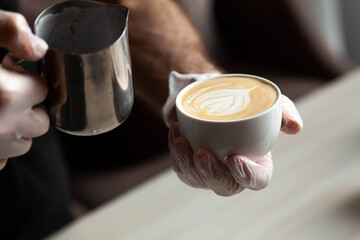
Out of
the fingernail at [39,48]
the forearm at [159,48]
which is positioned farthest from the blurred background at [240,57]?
the fingernail at [39,48]

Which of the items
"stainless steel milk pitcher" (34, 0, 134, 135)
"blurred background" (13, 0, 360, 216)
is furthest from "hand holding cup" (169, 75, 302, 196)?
"blurred background" (13, 0, 360, 216)

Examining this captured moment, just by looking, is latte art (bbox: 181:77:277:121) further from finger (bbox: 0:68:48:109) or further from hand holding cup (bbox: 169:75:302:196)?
finger (bbox: 0:68:48:109)

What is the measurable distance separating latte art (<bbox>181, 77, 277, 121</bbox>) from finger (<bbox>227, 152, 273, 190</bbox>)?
0.06 meters

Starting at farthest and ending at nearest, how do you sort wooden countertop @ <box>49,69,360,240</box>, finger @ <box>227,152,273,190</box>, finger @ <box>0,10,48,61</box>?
wooden countertop @ <box>49,69,360,240</box> < finger @ <box>227,152,273,190</box> < finger @ <box>0,10,48,61</box>

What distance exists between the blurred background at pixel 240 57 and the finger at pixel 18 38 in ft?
3.60

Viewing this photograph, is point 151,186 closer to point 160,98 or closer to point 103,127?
point 160,98

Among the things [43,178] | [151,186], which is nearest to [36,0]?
[43,178]

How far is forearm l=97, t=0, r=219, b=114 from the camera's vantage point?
108 centimetres

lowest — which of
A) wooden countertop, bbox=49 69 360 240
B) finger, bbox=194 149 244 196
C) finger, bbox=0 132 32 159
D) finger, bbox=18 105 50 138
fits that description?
wooden countertop, bbox=49 69 360 240

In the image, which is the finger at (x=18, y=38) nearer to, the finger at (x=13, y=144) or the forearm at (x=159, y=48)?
the finger at (x=13, y=144)

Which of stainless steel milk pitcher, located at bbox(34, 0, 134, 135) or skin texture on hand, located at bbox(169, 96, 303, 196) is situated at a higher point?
stainless steel milk pitcher, located at bbox(34, 0, 134, 135)

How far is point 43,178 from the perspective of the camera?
1.29 meters

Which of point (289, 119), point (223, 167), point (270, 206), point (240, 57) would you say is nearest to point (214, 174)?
point (223, 167)

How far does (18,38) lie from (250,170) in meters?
0.34
